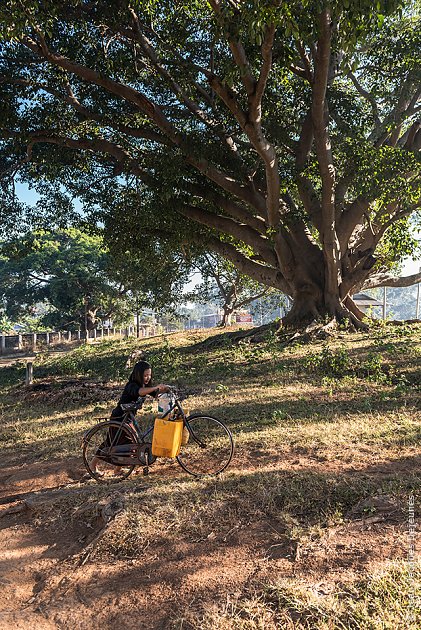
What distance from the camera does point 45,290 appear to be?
37.9m

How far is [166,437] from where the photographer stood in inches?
202

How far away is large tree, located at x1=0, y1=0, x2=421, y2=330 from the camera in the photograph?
1042 cm

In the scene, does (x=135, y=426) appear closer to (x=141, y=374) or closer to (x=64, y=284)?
(x=141, y=374)

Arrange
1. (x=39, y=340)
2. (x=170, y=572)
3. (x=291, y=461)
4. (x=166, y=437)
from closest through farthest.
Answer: (x=170, y=572)
(x=166, y=437)
(x=291, y=461)
(x=39, y=340)

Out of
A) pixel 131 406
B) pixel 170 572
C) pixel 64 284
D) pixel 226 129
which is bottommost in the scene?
pixel 170 572

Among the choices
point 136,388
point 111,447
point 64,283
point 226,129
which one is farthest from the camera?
point 64,283

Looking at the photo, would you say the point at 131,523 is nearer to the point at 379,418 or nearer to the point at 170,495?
the point at 170,495

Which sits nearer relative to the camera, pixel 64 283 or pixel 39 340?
pixel 39 340

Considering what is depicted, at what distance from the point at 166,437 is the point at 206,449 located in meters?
1.00

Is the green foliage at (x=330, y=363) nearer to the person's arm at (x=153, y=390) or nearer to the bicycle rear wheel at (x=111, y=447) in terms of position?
the person's arm at (x=153, y=390)

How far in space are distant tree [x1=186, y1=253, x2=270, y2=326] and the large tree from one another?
12.7m

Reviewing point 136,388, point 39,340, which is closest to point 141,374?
point 136,388

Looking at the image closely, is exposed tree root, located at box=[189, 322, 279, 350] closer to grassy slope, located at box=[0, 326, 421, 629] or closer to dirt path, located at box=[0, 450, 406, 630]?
grassy slope, located at box=[0, 326, 421, 629]

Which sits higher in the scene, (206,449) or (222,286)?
(222,286)
